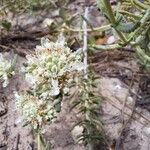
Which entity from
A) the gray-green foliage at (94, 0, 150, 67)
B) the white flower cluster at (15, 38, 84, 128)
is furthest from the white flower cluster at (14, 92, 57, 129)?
the gray-green foliage at (94, 0, 150, 67)

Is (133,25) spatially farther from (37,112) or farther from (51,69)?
(37,112)

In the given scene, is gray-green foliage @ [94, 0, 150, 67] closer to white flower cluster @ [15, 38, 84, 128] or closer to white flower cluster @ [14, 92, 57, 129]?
white flower cluster @ [15, 38, 84, 128]

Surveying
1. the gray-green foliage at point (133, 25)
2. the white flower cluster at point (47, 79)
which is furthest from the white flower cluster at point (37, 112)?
the gray-green foliage at point (133, 25)

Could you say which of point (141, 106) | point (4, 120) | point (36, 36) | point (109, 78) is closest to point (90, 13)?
point (36, 36)

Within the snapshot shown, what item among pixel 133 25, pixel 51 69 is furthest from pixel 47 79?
pixel 133 25

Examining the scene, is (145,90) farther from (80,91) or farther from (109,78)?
(80,91)

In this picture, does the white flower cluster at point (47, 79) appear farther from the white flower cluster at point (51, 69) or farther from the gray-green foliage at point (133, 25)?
the gray-green foliage at point (133, 25)

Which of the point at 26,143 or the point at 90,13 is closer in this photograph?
the point at 26,143

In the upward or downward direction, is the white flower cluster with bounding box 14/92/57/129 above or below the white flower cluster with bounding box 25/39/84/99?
below

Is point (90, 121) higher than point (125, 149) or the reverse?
higher
